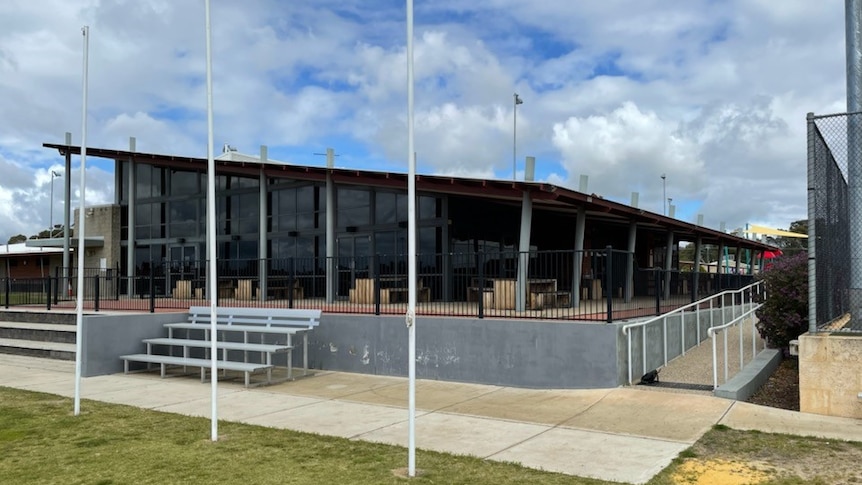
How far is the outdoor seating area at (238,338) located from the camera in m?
11.4

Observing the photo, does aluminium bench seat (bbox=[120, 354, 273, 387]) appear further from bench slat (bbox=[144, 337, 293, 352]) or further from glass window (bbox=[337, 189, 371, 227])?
glass window (bbox=[337, 189, 371, 227])

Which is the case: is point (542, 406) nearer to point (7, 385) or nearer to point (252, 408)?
point (252, 408)

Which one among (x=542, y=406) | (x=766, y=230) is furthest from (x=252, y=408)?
(x=766, y=230)

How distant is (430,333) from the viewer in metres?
11.0

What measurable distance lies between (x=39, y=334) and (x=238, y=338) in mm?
5278

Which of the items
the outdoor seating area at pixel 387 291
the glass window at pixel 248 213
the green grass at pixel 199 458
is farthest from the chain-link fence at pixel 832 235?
the glass window at pixel 248 213

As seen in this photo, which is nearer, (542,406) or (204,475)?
(204,475)

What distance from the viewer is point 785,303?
10578 millimetres

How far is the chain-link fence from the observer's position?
25.5 ft

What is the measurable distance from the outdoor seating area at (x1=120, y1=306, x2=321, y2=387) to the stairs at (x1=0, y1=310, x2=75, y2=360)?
2106mm

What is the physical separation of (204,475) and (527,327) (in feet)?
18.6

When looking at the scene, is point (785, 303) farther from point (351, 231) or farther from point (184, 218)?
point (184, 218)

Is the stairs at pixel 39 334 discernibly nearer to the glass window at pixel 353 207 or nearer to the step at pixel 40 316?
the step at pixel 40 316

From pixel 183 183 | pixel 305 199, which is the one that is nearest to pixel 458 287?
pixel 305 199
